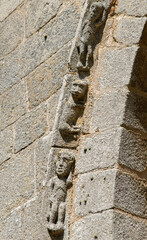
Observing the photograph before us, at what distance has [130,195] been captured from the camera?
347cm

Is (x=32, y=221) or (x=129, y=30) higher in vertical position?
(x=129, y=30)

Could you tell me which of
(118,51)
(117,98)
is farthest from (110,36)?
(117,98)

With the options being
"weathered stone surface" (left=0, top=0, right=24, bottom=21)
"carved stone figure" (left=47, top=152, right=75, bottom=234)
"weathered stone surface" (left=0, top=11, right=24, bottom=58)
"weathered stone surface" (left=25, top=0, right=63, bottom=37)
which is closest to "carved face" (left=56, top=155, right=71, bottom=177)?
"carved stone figure" (left=47, top=152, right=75, bottom=234)

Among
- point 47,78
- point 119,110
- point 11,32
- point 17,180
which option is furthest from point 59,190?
point 11,32

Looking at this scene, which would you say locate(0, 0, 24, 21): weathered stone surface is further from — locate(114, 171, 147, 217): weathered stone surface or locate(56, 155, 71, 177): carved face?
locate(114, 171, 147, 217): weathered stone surface

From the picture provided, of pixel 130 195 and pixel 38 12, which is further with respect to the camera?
pixel 38 12

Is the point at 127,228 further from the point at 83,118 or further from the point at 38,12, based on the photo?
the point at 38,12

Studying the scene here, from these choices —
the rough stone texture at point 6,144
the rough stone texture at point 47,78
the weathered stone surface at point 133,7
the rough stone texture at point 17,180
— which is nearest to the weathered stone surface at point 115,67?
the weathered stone surface at point 133,7

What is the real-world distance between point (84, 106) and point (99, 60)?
0.29m

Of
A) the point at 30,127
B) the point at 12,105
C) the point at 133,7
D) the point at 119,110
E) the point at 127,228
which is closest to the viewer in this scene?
the point at 127,228

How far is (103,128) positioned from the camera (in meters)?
3.65

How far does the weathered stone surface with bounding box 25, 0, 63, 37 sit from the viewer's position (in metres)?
4.49

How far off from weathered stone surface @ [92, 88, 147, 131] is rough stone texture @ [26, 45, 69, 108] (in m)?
0.51

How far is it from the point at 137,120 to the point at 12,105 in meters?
1.20
